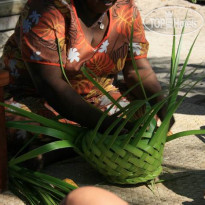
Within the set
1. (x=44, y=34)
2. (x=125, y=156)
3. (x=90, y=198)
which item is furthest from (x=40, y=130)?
(x=90, y=198)

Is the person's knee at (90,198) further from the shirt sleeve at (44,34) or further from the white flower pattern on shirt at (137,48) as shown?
the white flower pattern on shirt at (137,48)

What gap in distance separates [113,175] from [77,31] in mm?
714

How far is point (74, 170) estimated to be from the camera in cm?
231

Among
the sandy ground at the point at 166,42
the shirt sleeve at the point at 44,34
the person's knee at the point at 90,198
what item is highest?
the person's knee at the point at 90,198

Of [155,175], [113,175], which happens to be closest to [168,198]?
[155,175]

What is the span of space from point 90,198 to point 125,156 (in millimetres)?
1287

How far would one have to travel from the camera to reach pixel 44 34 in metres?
2.25

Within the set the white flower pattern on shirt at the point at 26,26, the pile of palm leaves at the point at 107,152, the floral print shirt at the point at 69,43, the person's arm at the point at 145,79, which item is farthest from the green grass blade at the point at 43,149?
the person's arm at the point at 145,79

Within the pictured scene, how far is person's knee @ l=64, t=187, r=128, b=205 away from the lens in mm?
699

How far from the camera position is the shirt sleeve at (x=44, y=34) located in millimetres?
2244

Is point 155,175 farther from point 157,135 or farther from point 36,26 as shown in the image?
point 36,26

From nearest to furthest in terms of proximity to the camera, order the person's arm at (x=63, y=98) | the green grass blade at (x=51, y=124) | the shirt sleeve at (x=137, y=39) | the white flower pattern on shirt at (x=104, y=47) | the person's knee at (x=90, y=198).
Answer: the person's knee at (x=90, y=198) → the green grass blade at (x=51, y=124) → the person's arm at (x=63, y=98) → the white flower pattern on shirt at (x=104, y=47) → the shirt sleeve at (x=137, y=39)

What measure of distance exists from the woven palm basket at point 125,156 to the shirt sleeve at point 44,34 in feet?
1.40

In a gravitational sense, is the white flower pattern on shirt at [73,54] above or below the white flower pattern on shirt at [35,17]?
below
